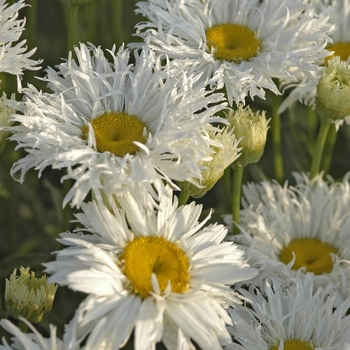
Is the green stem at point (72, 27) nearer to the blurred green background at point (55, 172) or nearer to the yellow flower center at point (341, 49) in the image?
the blurred green background at point (55, 172)

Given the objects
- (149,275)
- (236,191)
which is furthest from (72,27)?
(149,275)

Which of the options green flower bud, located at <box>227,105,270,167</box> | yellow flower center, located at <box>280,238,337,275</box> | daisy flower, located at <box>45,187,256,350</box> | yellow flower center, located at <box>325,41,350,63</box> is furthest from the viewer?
yellow flower center, located at <box>325,41,350,63</box>

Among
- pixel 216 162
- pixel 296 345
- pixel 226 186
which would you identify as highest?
pixel 216 162

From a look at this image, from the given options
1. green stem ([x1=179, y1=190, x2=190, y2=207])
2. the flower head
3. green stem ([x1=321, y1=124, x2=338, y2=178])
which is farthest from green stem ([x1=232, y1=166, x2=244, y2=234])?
the flower head

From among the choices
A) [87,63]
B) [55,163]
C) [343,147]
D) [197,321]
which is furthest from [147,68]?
[343,147]

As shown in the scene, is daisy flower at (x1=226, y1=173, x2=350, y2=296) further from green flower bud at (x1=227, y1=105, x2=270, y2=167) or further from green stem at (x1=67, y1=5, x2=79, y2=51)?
green stem at (x1=67, y1=5, x2=79, y2=51)

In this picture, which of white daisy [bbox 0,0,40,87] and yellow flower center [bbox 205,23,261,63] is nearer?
white daisy [bbox 0,0,40,87]

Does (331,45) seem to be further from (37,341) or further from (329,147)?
(37,341)
